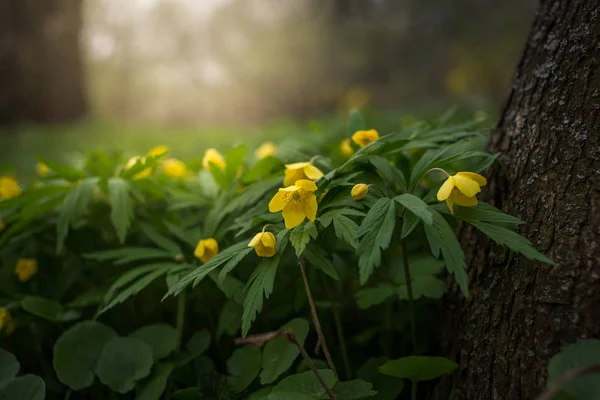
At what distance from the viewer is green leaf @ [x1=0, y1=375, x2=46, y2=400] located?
1379mm

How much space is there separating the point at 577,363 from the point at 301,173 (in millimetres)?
846

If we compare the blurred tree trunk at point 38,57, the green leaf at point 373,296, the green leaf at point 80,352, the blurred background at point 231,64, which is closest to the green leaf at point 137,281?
the green leaf at point 80,352

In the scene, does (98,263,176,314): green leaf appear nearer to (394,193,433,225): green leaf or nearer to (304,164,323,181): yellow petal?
(304,164,323,181): yellow petal

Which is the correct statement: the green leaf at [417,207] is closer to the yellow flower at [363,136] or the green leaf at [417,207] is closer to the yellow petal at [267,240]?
the yellow petal at [267,240]

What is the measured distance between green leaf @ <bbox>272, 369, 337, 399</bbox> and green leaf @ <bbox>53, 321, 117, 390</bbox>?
72cm

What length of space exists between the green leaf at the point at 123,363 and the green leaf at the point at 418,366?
802 mm

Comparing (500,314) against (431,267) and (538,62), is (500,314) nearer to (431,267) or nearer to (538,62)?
(431,267)

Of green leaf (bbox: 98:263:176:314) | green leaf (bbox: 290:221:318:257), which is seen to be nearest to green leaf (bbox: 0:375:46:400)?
green leaf (bbox: 98:263:176:314)

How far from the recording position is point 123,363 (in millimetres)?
1551

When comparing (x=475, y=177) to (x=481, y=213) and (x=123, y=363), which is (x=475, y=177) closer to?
(x=481, y=213)

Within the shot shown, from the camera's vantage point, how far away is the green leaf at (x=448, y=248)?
105 centimetres

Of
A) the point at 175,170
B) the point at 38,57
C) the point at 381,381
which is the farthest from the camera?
the point at 38,57

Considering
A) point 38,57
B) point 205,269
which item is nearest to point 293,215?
point 205,269

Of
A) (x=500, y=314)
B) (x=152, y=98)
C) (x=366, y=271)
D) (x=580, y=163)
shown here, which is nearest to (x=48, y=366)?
(x=366, y=271)
